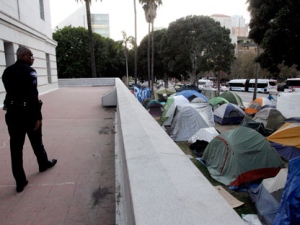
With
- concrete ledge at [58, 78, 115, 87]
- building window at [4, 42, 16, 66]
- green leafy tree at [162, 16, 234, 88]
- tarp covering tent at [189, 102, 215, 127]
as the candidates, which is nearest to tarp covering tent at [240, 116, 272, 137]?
tarp covering tent at [189, 102, 215, 127]

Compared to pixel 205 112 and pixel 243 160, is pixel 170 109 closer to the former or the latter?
pixel 205 112

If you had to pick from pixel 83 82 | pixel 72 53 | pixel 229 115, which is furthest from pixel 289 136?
pixel 72 53

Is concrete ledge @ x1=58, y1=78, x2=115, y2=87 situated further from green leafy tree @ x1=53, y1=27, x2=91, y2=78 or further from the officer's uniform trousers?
the officer's uniform trousers

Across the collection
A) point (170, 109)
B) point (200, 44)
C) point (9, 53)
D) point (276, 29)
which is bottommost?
point (170, 109)

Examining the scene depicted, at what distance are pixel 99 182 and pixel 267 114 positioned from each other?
1487cm

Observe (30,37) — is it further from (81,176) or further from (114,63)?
(114,63)

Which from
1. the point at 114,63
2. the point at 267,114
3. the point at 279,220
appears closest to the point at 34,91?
the point at 279,220

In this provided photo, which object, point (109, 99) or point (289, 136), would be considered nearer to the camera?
point (109, 99)

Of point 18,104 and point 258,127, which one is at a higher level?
point 18,104

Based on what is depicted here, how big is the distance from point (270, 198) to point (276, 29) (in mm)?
7976

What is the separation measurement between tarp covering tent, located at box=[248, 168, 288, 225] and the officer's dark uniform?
18.7 feet

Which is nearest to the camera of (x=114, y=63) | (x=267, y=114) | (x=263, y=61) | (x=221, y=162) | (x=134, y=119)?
(x=134, y=119)

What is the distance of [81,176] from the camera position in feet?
12.5

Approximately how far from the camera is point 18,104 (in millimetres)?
3217
